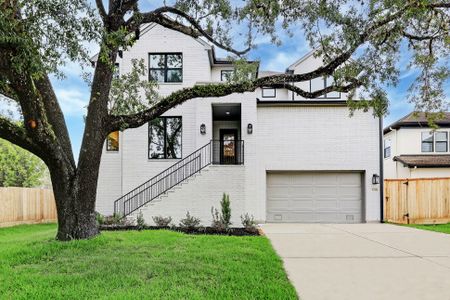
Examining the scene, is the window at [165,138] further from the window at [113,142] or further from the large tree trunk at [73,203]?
the large tree trunk at [73,203]

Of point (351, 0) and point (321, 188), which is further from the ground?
point (351, 0)

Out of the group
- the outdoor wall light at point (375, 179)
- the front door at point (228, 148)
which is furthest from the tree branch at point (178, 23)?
the outdoor wall light at point (375, 179)

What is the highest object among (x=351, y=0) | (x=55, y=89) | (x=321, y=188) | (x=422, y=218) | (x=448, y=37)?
(x=351, y=0)

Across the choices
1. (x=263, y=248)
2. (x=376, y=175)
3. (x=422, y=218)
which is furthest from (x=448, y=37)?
(x=422, y=218)

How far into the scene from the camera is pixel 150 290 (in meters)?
4.40

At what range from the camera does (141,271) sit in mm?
5250

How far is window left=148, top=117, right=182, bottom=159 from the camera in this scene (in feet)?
49.2

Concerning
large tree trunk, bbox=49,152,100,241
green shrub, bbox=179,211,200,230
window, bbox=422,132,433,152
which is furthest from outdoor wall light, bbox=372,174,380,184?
large tree trunk, bbox=49,152,100,241

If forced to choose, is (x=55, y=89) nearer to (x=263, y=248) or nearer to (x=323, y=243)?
(x=263, y=248)

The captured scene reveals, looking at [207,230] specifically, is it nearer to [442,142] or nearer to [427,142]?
[427,142]

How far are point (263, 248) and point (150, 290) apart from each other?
3497mm

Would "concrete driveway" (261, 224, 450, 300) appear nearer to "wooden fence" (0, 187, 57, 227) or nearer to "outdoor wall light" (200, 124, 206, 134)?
"outdoor wall light" (200, 124, 206, 134)

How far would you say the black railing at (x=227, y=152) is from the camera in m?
15.2

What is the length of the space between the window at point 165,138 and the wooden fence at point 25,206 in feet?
18.5
